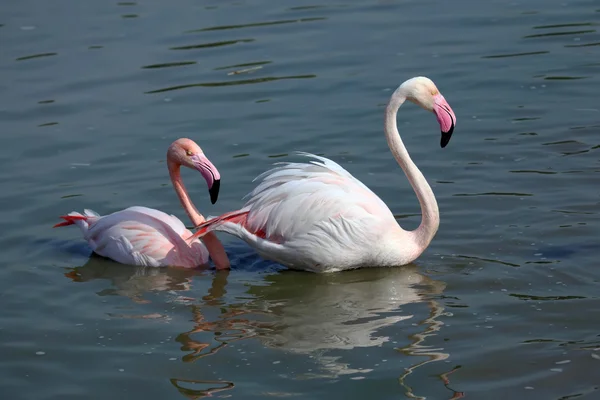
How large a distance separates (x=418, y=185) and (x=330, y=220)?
70 cm

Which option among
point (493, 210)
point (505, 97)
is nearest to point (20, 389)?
point (493, 210)

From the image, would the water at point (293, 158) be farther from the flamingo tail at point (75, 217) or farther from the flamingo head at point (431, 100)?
the flamingo head at point (431, 100)

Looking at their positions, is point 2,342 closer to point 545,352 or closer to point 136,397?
point 136,397

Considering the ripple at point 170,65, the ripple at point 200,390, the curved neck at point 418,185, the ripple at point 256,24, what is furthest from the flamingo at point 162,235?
the ripple at point 256,24

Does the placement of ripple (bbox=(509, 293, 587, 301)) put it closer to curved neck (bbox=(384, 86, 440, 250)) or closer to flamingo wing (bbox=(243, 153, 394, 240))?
curved neck (bbox=(384, 86, 440, 250))

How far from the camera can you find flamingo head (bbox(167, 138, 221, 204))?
7.09 meters

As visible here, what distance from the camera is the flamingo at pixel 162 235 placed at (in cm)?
723

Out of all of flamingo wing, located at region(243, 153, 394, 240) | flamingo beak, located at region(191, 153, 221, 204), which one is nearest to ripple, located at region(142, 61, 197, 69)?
flamingo beak, located at region(191, 153, 221, 204)

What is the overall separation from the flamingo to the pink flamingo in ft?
0.80

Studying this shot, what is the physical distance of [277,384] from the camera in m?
5.56

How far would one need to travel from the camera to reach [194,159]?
7.19 metres

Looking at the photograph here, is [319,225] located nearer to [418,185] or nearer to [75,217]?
[418,185]

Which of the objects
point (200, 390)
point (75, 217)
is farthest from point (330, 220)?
point (75, 217)

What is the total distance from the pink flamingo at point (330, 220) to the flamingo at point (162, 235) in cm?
24
